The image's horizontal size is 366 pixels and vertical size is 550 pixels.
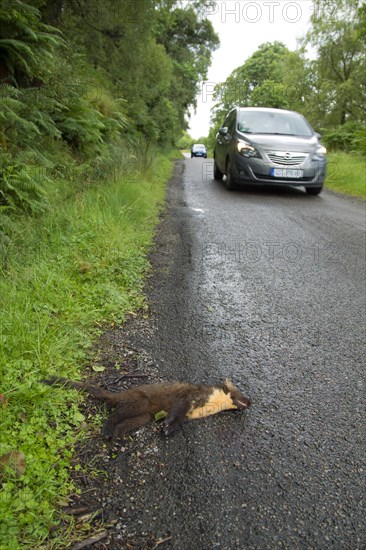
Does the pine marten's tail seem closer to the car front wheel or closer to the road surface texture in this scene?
the road surface texture

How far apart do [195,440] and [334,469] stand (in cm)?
58

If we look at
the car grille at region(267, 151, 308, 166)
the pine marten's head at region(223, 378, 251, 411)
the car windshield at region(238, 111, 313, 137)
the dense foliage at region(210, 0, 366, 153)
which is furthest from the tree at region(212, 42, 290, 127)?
the pine marten's head at region(223, 378, 251, 411)

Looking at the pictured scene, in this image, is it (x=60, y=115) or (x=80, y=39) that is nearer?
(x=60, y=115)

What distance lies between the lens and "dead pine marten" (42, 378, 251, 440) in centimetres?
179

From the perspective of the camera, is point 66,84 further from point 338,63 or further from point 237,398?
point 338,63

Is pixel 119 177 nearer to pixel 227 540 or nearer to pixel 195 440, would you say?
pixel 195 440

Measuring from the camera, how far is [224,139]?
8.69 metres

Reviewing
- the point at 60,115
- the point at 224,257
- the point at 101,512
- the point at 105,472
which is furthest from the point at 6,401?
the point at 60,115

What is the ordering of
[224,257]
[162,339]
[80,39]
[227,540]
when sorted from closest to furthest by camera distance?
[227,540]
[162,339]
[224,257]
[80,39]

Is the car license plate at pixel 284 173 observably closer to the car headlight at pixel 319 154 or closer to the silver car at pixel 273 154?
the silver car at pixel 273 154

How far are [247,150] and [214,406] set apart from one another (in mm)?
6372

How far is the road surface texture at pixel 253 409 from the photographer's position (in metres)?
1.36

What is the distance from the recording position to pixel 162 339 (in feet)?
8.27

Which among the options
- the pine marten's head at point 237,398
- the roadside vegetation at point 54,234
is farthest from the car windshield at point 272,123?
the pine marten's head at point 237,398
